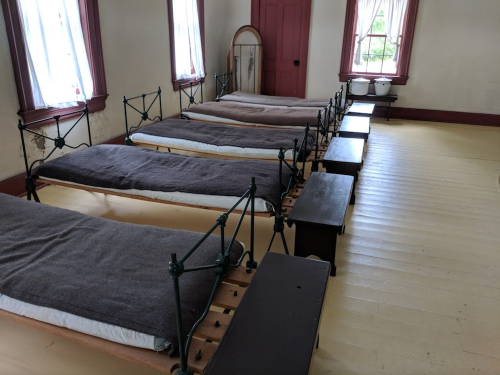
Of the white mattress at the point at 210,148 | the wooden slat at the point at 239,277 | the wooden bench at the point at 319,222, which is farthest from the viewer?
the white mattress at the point at 210,148

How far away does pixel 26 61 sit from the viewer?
10.4 feet

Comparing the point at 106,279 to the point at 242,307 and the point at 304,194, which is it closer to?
the point at 242,307

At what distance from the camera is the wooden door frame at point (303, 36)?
6.52m

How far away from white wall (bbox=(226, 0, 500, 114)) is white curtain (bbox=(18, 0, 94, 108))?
3942mm

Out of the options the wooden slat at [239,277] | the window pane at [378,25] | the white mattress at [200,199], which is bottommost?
the wooden slat at [239,277]

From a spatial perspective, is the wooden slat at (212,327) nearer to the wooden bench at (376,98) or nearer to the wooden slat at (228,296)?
the wooden slat at (228,296)

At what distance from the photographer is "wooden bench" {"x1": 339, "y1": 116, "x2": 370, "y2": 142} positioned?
13.0ft

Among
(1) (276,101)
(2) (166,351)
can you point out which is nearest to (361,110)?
(1) (276,101)

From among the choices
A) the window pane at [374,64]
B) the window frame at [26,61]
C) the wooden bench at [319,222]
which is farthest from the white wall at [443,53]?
the wooden bench at [319,222]

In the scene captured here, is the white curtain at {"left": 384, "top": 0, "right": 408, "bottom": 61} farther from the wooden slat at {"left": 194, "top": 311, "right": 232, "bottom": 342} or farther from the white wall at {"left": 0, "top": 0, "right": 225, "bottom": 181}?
the wooden slat at {"left": 194, "top": 311, "right": 232, "bottom": 342}

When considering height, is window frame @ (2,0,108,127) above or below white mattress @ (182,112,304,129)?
above

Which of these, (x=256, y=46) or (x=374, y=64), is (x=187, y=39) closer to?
(x=256, y=46)

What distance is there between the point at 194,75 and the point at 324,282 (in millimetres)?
5098

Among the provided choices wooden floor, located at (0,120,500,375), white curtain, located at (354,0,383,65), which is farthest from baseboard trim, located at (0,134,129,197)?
white curtain, located at (354,0,383,65)
